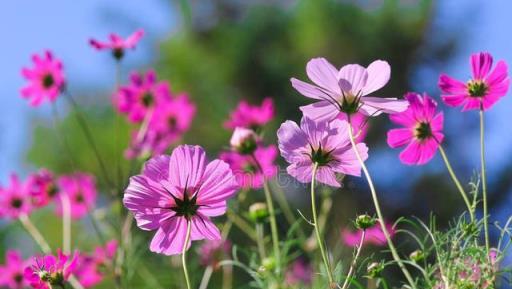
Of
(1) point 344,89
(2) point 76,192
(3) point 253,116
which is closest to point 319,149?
(1) point 344,89

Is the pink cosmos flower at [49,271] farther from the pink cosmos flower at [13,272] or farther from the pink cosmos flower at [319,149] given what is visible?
the pink cosmos flower at [13,272]

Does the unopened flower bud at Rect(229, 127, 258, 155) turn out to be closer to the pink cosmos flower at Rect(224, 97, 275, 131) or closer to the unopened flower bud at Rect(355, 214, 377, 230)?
the pink cosmos flower at Rect(224, 97, 275, 131)

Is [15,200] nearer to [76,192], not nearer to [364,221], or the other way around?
[76,192]

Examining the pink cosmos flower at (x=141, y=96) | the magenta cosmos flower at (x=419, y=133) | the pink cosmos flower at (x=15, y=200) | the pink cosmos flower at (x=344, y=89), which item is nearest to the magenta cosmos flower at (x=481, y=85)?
the magenta cosmos flower at (x=419, y=133)

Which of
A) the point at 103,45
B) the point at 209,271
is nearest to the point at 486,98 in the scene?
the point at 209,271

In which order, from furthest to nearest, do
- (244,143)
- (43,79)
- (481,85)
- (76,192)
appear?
(76,192) → (43,79) → (244,143) → (481,85)

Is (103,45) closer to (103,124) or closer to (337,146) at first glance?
(337,146)
